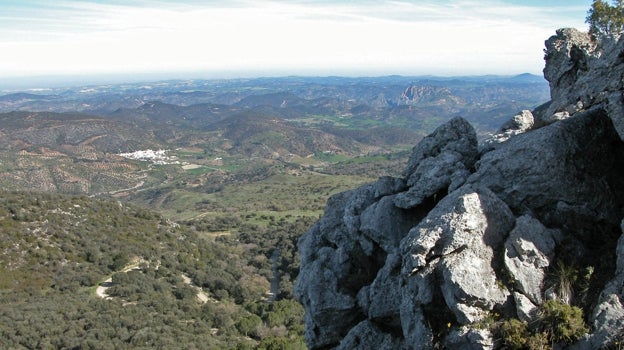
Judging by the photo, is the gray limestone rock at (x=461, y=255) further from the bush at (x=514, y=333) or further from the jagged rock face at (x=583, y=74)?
the jagged rock face at (x=583, y=74)

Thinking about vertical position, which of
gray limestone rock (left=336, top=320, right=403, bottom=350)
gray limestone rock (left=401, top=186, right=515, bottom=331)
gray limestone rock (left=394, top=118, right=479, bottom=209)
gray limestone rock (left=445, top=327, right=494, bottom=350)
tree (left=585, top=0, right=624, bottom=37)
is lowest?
gray limestone rock (left=336, top=320, right=403, bottom=350)

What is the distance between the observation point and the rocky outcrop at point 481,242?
12203 millimetres

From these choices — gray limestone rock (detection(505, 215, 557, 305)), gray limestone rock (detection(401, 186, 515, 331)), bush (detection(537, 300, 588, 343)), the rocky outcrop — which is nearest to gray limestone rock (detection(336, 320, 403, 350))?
the rocky outcrop

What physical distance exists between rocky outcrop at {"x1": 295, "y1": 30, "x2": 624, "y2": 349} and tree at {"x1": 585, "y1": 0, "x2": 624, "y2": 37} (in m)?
17.8

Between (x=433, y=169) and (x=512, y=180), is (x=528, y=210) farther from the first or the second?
(x=433, y=169)

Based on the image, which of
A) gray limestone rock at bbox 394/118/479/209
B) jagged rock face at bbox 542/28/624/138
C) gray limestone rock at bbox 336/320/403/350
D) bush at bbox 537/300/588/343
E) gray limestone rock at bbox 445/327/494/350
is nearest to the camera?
bush at bbox 537/300/588/343

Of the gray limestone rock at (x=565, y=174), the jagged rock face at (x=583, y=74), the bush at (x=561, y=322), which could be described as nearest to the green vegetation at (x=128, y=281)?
the jagged rock face at (x=583, y=74)

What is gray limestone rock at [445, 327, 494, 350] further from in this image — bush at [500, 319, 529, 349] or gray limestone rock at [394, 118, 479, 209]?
gray limestone rock at [394, 118, 479, 209]

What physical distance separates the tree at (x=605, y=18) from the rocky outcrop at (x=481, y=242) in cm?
1780

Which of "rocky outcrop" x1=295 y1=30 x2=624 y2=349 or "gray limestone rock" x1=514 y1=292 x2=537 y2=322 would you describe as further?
"rocky outcrop" x1=295 y1=30 x2=624 y2=349

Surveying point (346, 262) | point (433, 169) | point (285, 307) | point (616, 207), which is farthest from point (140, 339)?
point (616, 207)

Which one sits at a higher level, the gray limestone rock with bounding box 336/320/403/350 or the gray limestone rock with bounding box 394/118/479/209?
the gray limestone rock with bounding box 394/118/479/209

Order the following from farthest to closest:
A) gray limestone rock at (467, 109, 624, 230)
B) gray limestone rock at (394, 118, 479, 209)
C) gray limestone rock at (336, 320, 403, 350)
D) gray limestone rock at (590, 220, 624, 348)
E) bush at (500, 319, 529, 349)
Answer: gray limestone rock at (394, 118, 479, 209)
gray limestone rock at (336, 320, 403, 350)
gray limestone rock at (467, 109, 624, 230)
bush at (500, 319, 529, 349)
gray limestone rock at (590, 220, 624, 348)

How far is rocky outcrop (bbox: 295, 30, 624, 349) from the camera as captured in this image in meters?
12.2
